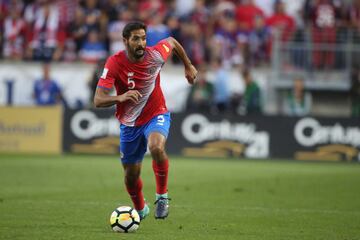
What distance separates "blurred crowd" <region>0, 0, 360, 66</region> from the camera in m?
23.9

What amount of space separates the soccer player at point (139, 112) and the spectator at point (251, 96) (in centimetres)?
1206

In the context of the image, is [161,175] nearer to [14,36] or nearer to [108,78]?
[108,78]

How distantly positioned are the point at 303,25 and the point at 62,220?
15665mm

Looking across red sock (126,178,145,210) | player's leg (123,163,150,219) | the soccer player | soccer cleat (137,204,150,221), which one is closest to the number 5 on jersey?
the soccer player

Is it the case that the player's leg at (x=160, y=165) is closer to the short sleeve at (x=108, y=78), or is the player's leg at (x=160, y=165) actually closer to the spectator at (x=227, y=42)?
the short sleeve at (x=108, y=78)

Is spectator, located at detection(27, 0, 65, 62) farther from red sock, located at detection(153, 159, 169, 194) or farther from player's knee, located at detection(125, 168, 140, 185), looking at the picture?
red sock, located at detection(153, 159, 169, 194)

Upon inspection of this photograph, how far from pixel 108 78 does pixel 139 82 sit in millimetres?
467

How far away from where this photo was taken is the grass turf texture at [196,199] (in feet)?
31.4

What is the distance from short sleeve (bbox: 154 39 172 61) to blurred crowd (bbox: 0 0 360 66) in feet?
41.2

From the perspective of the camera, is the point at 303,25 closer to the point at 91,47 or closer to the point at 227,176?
the point at 91,47

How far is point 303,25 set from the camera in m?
24.7

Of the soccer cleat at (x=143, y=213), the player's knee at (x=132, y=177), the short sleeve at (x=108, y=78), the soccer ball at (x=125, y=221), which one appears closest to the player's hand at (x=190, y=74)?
the short sleeve at (x=108, y=78)

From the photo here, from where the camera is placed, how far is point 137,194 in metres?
10.3

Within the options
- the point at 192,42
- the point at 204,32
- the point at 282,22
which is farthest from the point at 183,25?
the point at 282,22
